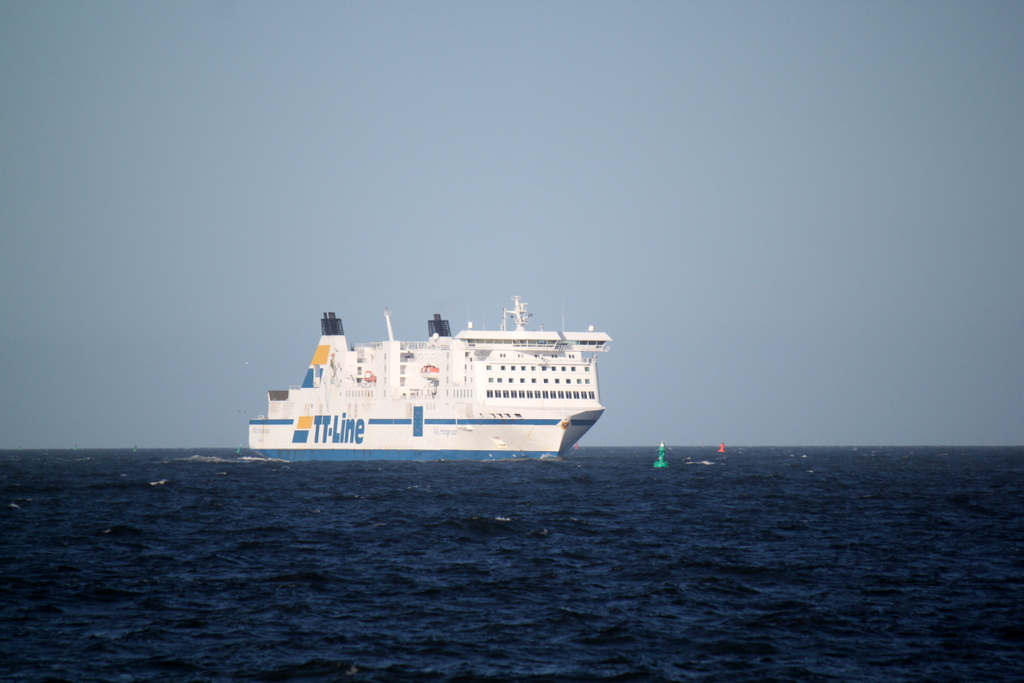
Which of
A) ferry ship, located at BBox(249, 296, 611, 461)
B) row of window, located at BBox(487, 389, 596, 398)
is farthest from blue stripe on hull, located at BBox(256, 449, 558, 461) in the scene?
row of window, located at BBox(487, 389, 596, 398)

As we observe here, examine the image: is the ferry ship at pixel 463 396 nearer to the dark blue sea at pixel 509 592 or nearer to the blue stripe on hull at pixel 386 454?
the blue stripe on hull at pixel 386 454

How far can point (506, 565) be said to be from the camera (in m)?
22.5

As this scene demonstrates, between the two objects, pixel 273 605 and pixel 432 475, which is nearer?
pixel 273 605

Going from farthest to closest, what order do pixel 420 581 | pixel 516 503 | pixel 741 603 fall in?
1. pixel 516 503
2. pixel 420 581
3. pixel 741 603

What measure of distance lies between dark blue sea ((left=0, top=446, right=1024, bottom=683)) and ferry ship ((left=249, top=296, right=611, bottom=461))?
30812 millimetres

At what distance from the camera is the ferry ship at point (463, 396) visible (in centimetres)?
6844

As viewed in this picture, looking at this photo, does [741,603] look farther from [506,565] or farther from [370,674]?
[370,674]

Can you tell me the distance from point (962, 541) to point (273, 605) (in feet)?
68.4

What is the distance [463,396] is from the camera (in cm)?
7100

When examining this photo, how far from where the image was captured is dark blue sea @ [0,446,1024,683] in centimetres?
1424

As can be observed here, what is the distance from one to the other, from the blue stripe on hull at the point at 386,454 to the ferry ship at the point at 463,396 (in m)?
0.09

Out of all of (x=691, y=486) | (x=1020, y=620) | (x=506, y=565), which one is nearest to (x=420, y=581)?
(x=506, y=565)

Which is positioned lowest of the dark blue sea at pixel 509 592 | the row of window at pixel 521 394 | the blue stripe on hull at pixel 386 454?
the dark blue sea at pixel 509 592

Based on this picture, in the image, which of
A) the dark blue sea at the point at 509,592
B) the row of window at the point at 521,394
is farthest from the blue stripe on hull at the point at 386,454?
the dark blue sea at the point at 509,592
